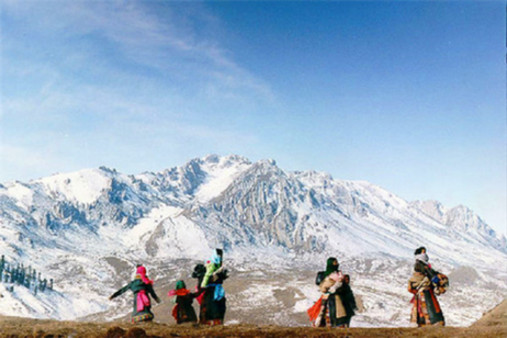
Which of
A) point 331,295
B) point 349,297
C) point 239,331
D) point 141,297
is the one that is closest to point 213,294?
point 141,297

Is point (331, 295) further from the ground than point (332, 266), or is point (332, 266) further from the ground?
point (332, 266)

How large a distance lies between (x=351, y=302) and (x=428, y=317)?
3.80m

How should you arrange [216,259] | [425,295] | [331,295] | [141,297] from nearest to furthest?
[331,295]
[425,295]
[141,297]
[216,259]

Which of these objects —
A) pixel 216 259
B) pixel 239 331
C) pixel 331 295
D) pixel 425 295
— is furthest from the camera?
pixel 216 259

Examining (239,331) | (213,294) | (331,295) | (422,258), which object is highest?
(422,258)

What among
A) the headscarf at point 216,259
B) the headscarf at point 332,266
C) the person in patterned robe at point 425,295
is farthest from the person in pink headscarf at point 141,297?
the person in patterned robe at point 425,295

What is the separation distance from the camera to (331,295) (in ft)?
65.0

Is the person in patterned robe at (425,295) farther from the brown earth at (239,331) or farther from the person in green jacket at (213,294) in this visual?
the person in green jacket at (213,294)

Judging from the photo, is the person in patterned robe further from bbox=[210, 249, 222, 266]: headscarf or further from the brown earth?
bbox=[210, 249, 222, 266]: headscarf

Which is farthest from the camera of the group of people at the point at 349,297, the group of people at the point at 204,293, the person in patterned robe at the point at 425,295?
the group of people at the point at 204,293

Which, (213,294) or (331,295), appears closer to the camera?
(331,295)

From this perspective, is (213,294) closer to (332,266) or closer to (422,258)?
(332,266)

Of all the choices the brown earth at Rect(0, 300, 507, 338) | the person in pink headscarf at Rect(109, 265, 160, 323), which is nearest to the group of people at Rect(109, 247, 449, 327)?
the person in pink headscarf at Rect(109, 265, 160, 323)

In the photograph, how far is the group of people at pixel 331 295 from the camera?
64.2 feet
